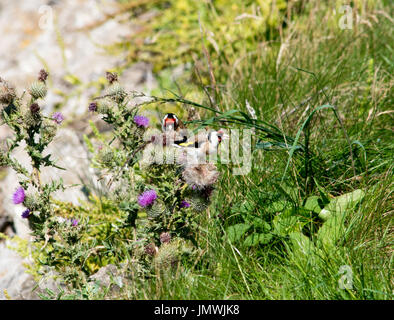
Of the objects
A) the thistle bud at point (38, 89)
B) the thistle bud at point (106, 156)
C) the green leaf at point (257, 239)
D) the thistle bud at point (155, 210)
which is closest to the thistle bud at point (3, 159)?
the thistle bud at point (38, 89)

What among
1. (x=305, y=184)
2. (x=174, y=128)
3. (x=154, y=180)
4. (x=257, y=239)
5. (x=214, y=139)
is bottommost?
(x=257, y=239)

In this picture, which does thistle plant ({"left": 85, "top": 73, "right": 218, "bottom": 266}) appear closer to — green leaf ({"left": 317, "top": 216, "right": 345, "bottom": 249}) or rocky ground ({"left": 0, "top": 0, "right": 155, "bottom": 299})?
green leaf ({"left": 317, "top": 216, "right": 345, "bottom": 249})

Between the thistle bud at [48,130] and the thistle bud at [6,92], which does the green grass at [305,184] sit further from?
the thistle bud at [6,92]

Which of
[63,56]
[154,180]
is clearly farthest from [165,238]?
[63,56]

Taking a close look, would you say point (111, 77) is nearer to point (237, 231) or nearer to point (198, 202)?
point (198, 202)

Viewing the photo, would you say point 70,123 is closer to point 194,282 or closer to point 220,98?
point 220,98

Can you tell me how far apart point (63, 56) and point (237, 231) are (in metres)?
3.08

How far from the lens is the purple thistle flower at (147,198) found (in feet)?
6.59

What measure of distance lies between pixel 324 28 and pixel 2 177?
2891 millimetres

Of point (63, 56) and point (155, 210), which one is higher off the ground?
point (63, 56)

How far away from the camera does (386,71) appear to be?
120 inches

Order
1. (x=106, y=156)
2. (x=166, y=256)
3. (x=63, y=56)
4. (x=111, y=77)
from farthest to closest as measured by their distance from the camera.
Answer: (x=63, y=56) → (x=106, y=156) → (x=111, y=77) → (x=166, y=256)

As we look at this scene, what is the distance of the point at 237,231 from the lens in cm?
213
